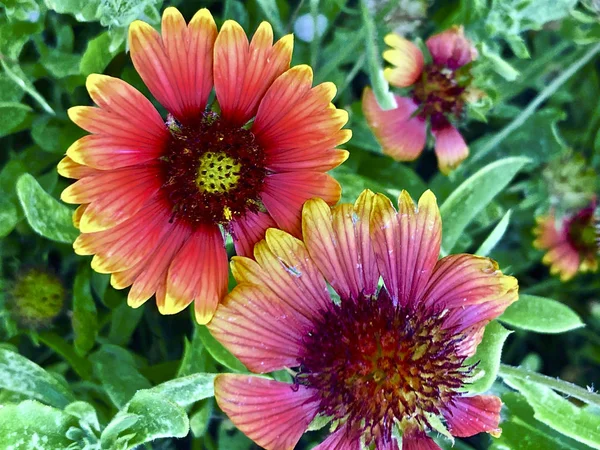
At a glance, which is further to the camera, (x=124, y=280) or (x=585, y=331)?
(x=585, y=331)

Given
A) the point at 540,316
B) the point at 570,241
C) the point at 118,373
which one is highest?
the point at 118,373

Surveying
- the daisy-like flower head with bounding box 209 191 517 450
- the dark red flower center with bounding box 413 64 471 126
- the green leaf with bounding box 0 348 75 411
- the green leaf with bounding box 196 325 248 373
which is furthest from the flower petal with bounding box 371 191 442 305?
the green leaf with bounding box 0 348 75 411

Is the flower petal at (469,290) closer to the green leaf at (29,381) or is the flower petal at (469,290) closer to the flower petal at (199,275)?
the flower petal at (199,275)

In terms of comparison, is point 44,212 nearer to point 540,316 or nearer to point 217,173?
point 217,173

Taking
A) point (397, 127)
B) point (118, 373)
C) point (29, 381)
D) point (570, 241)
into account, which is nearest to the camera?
point (29, 381)

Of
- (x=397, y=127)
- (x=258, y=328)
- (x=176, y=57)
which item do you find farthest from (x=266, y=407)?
(x=397, y=127)

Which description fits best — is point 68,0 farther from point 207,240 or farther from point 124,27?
point 207,240

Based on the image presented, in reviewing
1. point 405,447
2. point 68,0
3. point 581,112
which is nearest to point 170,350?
point 405,447
